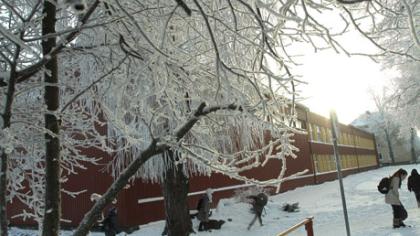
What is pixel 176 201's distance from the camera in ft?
38.5

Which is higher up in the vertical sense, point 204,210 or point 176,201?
point 176,201

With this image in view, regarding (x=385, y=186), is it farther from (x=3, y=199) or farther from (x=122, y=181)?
(x=3, y=199)

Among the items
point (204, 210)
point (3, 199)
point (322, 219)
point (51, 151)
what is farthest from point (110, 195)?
point (322, 219)

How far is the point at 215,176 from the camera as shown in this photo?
21.5 m

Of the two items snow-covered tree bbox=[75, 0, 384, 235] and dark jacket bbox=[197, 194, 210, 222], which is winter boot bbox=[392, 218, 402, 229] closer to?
dark jacket bbox=[197, 194, 210, 222]

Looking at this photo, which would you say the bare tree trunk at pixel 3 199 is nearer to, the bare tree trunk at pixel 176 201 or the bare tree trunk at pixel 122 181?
the bare tree trunk at pixel 122 181

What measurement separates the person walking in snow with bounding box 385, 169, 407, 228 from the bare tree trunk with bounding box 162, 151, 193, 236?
513cm

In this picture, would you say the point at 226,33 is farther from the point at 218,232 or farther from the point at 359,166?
the point at 359,166

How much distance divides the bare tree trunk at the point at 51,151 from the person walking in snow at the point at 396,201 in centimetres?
1010

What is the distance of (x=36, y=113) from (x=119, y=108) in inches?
57.2

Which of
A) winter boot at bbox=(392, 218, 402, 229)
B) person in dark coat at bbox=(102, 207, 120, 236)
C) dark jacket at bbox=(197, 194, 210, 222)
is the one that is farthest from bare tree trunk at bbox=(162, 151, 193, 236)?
winter boot at bbox=(392, 218, 402, 229)

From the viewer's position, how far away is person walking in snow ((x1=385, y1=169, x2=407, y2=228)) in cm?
1127

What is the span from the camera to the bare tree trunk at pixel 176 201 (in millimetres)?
11461

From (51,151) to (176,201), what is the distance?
888 cm
